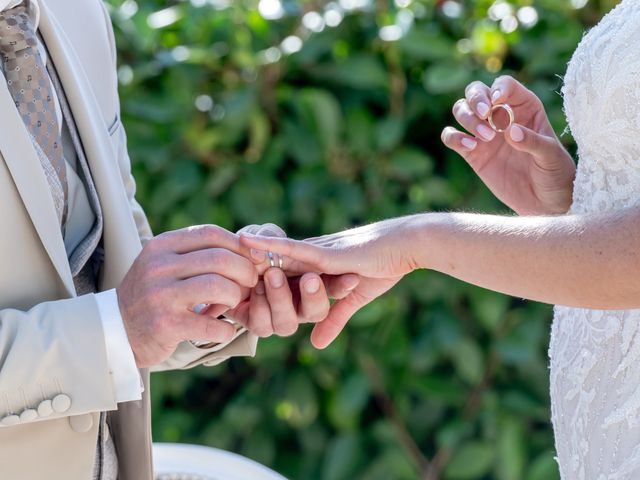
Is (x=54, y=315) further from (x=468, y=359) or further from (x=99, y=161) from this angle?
(x=468, y=359)

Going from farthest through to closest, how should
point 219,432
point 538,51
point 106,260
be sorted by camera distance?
1. point 219,432
2. point 538,51
3. point 106,260

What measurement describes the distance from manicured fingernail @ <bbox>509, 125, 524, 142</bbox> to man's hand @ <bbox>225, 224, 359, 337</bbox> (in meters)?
0.39

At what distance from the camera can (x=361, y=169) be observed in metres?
3.43

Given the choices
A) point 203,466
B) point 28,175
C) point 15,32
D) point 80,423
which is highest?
point 15,32

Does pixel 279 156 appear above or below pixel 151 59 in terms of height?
below

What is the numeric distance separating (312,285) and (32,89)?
0.60 meters

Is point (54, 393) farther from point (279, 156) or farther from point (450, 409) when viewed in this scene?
point (450, 409)

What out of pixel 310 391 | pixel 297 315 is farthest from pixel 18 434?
pixel 310 391

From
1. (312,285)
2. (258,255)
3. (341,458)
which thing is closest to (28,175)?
(258,255)

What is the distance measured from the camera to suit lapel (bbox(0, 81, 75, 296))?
70.6 inches

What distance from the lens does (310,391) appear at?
138 inches

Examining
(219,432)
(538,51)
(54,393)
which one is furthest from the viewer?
(219,432)

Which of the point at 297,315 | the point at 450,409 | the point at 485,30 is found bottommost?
the point at 450,409

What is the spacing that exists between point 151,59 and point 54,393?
6.38ft
